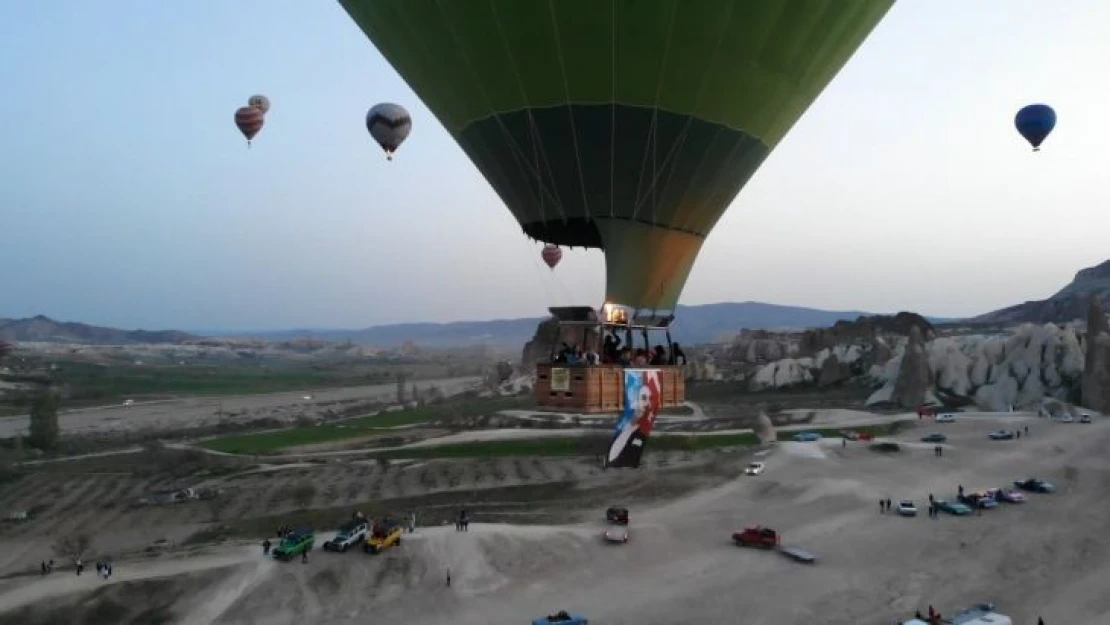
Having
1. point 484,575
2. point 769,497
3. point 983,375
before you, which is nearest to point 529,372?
point 983,375

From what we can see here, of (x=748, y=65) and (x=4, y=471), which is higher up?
(x=748, y=65)

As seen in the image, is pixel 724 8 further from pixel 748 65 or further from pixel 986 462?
pixel 986 462

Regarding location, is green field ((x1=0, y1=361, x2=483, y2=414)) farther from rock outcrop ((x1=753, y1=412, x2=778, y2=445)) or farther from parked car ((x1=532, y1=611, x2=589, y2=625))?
parked car ((x1=532, y1=611, x2=589, y2=625))

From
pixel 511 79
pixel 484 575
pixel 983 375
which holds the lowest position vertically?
pixel 484 575

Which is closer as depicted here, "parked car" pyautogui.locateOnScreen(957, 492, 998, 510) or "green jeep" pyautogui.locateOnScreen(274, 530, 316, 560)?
"green jeep" pyautogui.locateOnScreen(274, 530, 316, 560)

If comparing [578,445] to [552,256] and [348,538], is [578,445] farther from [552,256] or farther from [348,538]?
[348,538]

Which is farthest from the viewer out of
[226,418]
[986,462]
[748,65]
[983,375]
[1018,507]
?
[226,418]

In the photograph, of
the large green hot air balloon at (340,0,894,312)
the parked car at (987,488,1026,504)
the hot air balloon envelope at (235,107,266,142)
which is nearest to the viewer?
the large green hot air balloon at (340,0,894,312)

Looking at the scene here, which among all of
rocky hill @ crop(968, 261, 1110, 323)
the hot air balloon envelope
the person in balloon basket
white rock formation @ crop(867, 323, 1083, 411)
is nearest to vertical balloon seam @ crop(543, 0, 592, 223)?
the person in balloon basket
